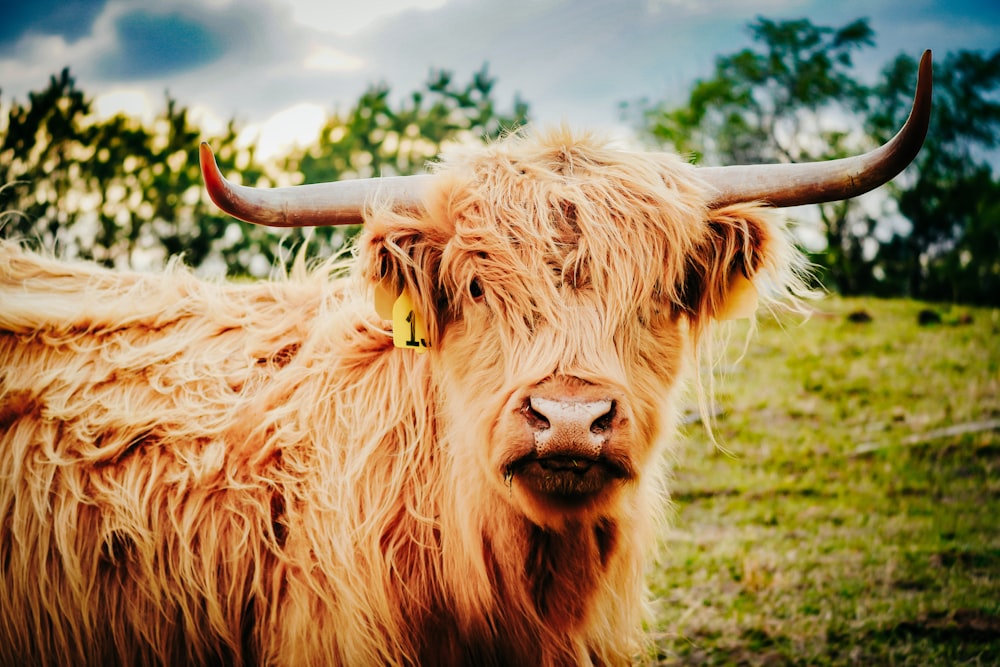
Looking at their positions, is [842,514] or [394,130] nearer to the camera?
[842,514]

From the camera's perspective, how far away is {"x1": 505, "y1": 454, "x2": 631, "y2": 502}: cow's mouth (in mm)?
1735

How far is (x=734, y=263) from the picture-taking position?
228 cm

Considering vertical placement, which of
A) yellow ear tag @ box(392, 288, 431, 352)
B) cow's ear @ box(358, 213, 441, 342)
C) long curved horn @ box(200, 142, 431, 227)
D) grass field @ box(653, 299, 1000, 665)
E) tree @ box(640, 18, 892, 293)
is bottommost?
grass field @ box(653, 299, 1000, 665)

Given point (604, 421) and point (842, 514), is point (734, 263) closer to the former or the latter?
point (604, 421)

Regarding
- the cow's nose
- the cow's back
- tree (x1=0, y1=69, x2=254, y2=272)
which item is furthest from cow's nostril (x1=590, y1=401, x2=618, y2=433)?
tree (x1=0, y1=69, x2=254, y2=272)

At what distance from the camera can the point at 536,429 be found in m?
1.73

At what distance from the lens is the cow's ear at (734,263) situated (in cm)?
217

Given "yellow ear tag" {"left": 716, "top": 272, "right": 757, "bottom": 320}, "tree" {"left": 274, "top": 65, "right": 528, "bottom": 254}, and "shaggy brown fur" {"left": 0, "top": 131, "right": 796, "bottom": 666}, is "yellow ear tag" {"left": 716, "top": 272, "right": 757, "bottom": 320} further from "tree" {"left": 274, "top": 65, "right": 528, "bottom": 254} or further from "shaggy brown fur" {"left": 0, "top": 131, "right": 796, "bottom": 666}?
"tree" {"left": 274, "top": 65, "right": 528, "bottom": 254}

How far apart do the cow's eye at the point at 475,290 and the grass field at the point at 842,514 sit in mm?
1824

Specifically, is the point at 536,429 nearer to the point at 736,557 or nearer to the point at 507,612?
the point at 507,612

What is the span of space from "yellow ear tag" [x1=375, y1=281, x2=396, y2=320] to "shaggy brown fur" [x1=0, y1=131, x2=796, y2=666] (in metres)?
0.04

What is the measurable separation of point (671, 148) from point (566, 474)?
9.97 metres

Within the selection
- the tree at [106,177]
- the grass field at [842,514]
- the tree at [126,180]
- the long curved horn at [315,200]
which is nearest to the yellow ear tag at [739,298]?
A: the long curved horn at [315,200]

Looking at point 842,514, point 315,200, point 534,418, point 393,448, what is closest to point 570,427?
point 534,418
